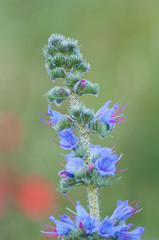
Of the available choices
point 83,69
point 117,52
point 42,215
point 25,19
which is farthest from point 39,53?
point 83,69

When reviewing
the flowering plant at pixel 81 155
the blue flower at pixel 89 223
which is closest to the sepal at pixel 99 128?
the flowering plant at pixel 81 155

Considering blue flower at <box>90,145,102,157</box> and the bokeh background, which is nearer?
blue flower at <box>90,145,102,157</box>

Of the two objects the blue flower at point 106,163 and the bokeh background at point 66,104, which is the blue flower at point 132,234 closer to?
the blue flower at point 106,163

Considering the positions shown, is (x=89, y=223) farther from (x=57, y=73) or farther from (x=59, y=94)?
(x=57, y=73)

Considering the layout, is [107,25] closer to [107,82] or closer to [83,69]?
[107,82]

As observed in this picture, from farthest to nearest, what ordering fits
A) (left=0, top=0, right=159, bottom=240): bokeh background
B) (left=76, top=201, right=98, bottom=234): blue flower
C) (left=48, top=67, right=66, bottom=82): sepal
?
(left=0, top=0, right=159, bottom=240): bokeh background < (left=48, top=67, right=66, bottom=82): sepal < (left=76, top=201, right=98, bottom=234): blue flower

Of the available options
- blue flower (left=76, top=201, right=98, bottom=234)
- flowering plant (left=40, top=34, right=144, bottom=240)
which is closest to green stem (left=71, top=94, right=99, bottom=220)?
A: flowering plant (left=40, top=34, right=144, bottom=240)

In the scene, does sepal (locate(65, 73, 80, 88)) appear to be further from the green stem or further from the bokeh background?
the bokeh background
